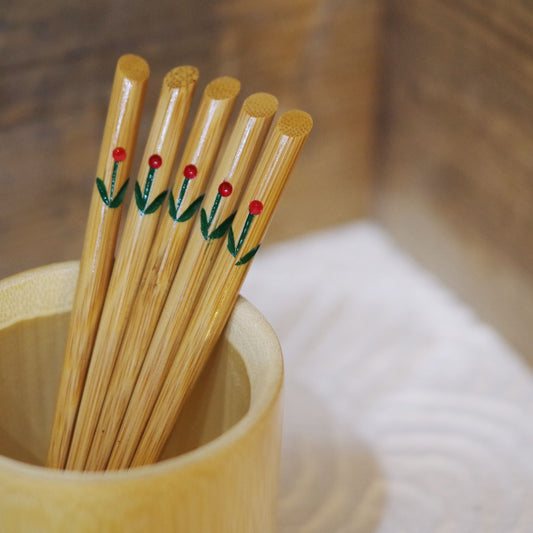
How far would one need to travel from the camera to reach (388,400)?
0.57 metres

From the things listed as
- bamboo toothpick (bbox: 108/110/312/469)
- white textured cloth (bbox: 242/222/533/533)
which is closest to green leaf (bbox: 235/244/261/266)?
bamboo toothpick (bbox: 108/110/312/469)

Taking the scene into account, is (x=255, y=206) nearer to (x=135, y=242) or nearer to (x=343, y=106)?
(x=135, y=242)

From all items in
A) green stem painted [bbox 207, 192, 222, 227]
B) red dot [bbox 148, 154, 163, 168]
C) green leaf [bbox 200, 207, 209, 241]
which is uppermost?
red dot [bbox 148, 154, 163, 168]

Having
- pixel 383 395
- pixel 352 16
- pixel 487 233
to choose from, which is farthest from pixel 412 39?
pixel 383 395

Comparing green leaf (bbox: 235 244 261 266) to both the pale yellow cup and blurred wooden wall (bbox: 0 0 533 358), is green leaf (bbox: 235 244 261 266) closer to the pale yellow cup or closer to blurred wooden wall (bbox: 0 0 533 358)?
the pale yellow cup

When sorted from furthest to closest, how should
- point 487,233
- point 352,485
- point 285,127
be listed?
1. point 487,233
2. point 352,485
3. point 285,127

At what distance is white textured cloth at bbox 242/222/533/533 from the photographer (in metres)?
0.50

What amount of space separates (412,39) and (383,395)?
27cm

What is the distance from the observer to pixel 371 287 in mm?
674

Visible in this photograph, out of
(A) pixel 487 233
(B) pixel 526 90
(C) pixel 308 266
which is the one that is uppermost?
(B) pixel 526 90

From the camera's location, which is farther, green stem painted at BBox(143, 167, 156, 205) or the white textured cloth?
the white textured cloth

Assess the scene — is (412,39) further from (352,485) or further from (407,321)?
(352,485)

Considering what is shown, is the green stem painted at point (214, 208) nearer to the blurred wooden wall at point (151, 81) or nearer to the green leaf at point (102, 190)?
the green leaf at point (102, 190)

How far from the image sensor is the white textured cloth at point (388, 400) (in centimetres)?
50
